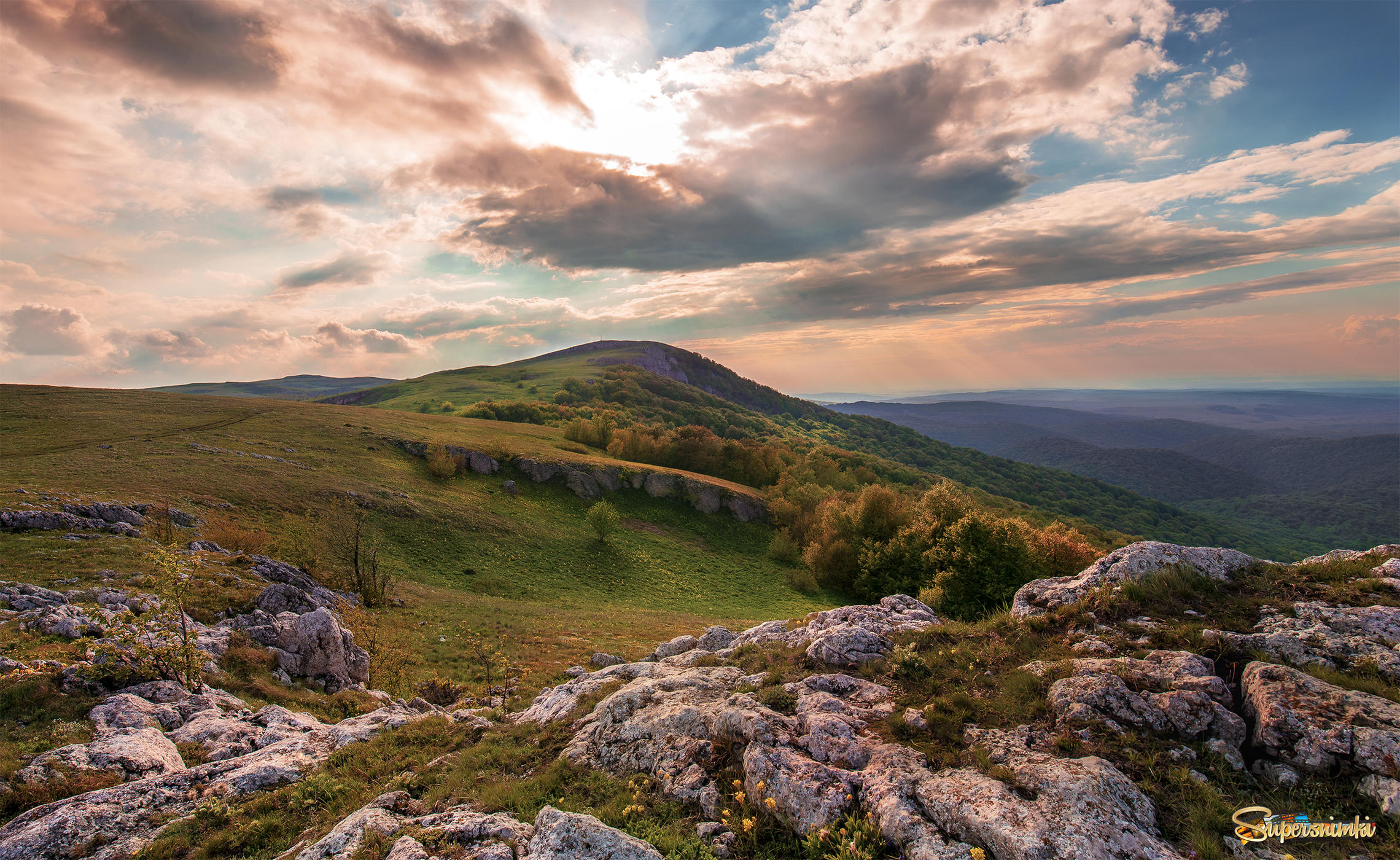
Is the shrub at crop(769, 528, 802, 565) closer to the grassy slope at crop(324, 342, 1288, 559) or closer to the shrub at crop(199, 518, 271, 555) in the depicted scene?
the shrub at crop(199, 518, 271, 555)

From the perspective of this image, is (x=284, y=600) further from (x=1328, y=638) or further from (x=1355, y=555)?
(x=1355, y=555)

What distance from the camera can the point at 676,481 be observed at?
231ft

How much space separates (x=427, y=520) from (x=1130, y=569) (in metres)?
47.6

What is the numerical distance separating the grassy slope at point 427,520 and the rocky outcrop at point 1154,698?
1973 cm

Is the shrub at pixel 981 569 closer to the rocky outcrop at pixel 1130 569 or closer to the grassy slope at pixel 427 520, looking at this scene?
the rocky outcrop at pixel 1130 569

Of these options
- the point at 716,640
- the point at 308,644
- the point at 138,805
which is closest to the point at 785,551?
the point at 716,640

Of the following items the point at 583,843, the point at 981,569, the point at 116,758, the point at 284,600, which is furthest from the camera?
the point at 981,569

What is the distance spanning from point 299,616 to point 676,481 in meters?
54.0

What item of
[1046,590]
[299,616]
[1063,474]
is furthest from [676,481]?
[1063,474]

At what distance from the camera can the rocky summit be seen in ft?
23.2

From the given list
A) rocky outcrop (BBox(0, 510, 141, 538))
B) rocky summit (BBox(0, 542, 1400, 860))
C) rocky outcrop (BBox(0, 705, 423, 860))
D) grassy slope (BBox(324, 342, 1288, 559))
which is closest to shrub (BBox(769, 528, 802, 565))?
rocky summit (BBox(0, 542, 1400, 860))

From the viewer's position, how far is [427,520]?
44.5 m

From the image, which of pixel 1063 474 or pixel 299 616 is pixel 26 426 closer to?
pixel 299 616

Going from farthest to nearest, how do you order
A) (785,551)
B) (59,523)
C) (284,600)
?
1. (785,551)
2. (59,523)
3. (284,600)
